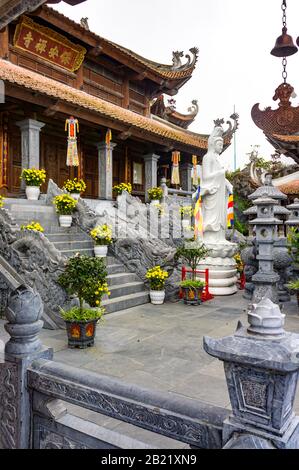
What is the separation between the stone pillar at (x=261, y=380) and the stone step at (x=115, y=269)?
273 inches

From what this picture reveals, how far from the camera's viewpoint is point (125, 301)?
7516 mm

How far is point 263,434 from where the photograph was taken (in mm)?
1524

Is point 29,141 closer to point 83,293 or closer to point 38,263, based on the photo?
point 38,263

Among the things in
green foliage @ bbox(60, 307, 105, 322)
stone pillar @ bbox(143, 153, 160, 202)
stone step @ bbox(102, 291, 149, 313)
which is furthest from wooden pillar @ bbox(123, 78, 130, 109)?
green foliage @ bbox(60, 307, 105, 322)

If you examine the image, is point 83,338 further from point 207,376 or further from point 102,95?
point 102,95

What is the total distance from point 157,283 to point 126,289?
0.70m

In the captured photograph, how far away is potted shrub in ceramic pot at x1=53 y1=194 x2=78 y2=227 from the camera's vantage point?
9.20m

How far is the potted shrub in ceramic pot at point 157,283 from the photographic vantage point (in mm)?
7992

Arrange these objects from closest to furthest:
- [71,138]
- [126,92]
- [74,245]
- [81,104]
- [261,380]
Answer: [261,380] → [74,245] → [81,104] → [71,138] → [126,92]

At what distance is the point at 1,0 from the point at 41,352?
2580 millimetres

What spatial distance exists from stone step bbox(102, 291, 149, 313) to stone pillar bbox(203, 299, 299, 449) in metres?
5.54

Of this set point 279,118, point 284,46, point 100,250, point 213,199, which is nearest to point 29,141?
point 100,250

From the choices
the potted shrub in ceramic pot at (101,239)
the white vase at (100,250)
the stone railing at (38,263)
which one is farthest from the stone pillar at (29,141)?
the stone railing at (38,263)

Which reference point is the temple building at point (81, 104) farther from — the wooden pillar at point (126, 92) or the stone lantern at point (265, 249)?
the stone lantern at point (265, 249)
